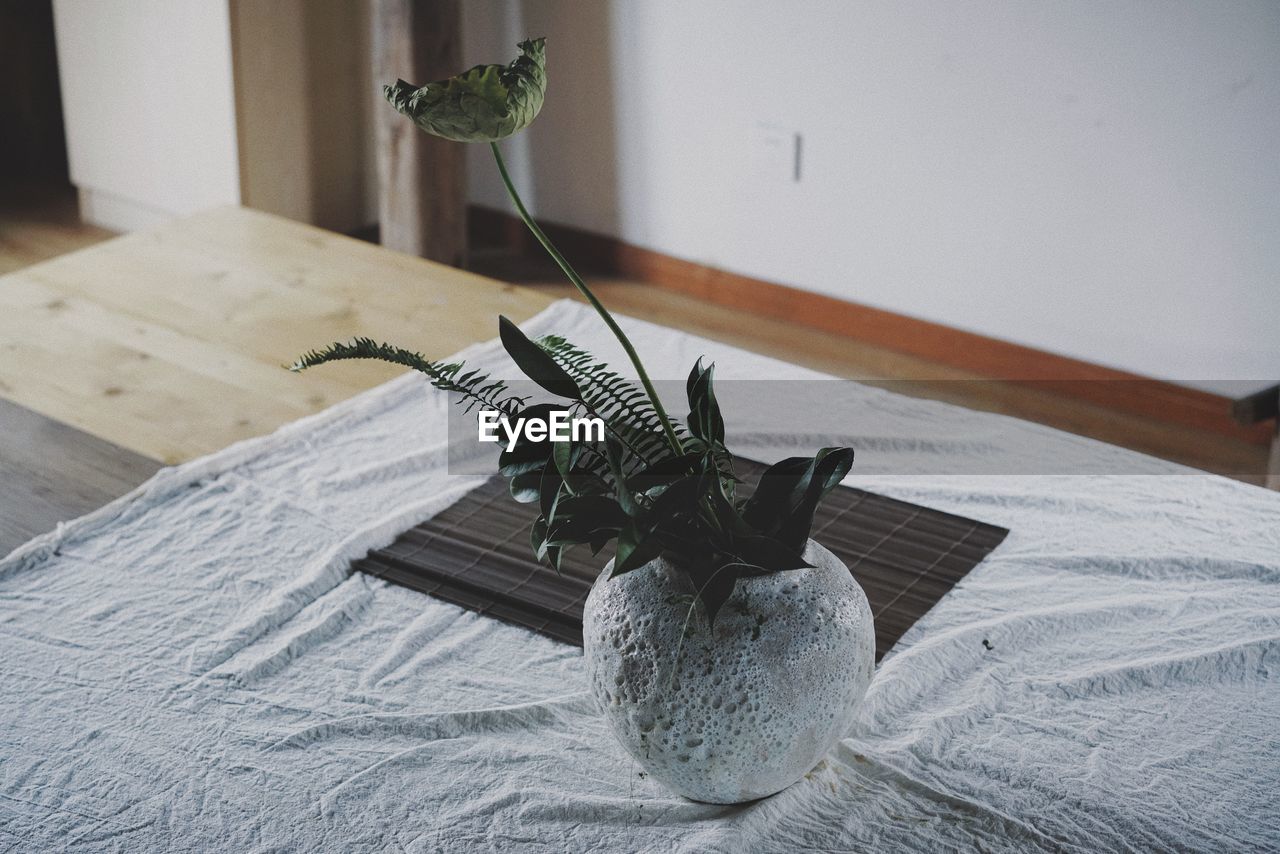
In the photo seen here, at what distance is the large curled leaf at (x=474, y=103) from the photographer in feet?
2.75

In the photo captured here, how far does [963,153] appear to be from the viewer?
261 cm

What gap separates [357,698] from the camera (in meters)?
1.14

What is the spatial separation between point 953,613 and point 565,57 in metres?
2.14

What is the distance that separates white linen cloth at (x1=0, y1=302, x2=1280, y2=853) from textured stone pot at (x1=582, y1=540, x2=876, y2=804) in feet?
0.20

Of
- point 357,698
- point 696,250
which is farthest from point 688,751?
point 696,250

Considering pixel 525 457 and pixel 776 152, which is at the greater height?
pixel 525 457

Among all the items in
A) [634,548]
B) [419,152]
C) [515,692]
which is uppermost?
[634,548]

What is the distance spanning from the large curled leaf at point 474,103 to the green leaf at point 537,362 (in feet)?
0.47

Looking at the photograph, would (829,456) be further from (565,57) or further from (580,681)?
(565,57)

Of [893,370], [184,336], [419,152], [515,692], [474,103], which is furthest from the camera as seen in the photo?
[419,152]

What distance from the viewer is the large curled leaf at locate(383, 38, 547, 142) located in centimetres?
84

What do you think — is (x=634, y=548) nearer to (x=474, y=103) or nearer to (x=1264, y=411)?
(x=474, y=103)

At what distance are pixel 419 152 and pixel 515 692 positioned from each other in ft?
6.67

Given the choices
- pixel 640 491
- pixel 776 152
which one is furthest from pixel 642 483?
pixel 776 152
